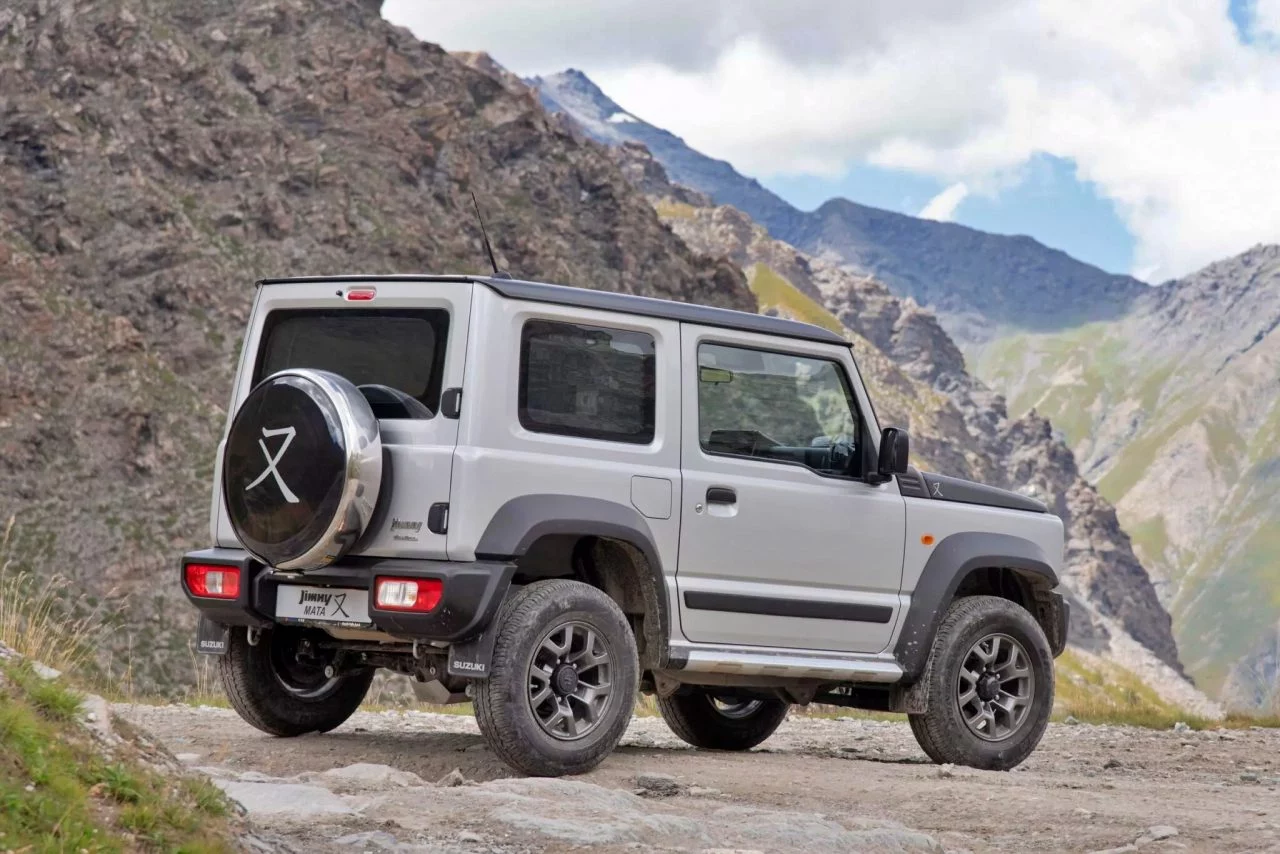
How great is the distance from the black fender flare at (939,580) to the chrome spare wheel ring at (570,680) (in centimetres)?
208

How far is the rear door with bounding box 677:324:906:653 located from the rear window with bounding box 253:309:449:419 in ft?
4.35

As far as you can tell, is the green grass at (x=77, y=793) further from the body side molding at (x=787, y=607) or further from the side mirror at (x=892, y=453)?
the side mirror at (x=892, y=453)

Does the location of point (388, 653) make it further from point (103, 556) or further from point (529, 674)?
point (103, 556)

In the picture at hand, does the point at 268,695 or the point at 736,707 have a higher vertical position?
the point at 268,695

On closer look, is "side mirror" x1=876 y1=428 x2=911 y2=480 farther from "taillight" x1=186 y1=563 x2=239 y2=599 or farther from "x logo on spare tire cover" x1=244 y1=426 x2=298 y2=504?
"taillight" x1=186 y1=563 x2=239 y2=599

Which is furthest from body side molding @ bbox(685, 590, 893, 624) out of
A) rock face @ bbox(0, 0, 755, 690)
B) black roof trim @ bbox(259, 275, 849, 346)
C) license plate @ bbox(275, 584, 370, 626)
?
rock face @ bbox(0, 0, 755, 690)

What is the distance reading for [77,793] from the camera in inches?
162

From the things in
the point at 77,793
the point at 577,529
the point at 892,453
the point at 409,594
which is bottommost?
the point at 77,793

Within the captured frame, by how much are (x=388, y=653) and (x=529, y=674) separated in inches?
42.8

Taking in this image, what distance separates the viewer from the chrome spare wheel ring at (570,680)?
700cm

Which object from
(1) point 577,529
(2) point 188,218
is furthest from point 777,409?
(2) point 188,218

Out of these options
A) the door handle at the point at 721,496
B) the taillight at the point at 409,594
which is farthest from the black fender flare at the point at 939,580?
the taillight at the point at 409,594

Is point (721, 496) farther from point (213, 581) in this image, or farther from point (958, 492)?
point (213, 581)

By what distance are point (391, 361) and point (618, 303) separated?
1.15 metres
